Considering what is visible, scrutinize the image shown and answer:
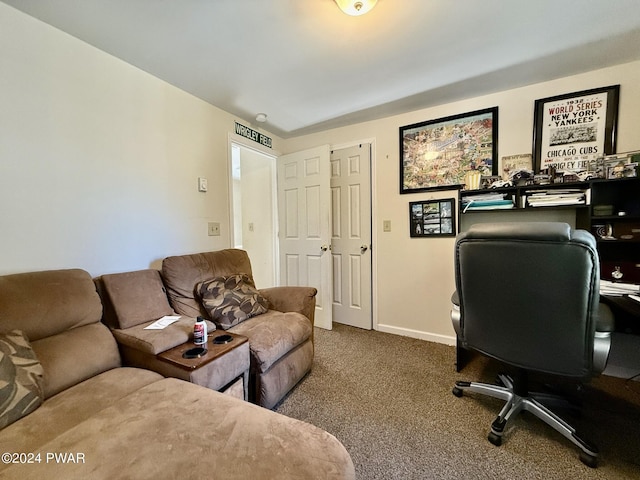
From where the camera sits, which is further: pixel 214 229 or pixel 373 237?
pixel 373 237

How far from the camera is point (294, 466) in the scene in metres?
0.71

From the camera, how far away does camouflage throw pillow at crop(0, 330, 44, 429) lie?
901mm

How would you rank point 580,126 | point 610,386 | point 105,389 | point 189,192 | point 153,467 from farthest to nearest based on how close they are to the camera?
point 189,192, point 580,126, point 610,386, point 105,389, point 153,467

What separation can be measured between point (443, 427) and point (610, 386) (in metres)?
1.36

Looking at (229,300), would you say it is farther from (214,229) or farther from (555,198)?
(555,198)

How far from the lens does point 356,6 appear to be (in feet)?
4.29

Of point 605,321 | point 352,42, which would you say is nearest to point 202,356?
point 605,321

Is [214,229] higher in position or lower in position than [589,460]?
higher

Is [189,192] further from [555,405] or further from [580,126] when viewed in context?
[580,126]

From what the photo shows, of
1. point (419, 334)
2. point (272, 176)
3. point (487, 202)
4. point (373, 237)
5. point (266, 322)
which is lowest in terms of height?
point (419, 334)

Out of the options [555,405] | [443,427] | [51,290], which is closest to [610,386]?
[555,405]

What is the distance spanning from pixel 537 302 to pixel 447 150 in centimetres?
172

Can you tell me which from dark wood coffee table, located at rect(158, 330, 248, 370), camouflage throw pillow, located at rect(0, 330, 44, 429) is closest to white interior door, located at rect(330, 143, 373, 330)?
dark wood coffee table, located at rect(158, 330, 248, 370)

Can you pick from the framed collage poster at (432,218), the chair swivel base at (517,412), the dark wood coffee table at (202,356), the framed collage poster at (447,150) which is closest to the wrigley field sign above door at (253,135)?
the framed collage poster at (447,150)
